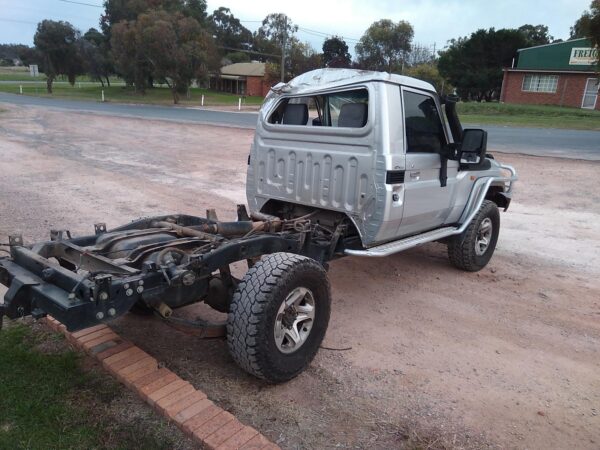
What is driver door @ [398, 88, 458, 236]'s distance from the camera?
467 centimetres

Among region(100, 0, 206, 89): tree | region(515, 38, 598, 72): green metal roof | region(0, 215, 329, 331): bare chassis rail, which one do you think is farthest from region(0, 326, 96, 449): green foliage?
region(515, 38, 598, 72): green metal roof

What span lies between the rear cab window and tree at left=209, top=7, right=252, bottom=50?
87.9 m

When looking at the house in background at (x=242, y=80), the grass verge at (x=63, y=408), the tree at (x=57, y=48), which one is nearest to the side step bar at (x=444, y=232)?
the grass verge at (x=63, y=408)

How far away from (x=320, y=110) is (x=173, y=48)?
41593 mm

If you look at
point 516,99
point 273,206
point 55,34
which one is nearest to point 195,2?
point 55,34

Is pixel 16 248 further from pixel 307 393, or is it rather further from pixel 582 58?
pixel 582 58

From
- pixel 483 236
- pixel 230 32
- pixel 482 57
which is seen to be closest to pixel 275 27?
pixel 230 32

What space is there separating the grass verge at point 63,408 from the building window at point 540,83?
51974 mm

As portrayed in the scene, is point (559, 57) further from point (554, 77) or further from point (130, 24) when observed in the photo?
point (130, 24)

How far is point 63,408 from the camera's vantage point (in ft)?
10.4

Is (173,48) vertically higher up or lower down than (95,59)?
higher up

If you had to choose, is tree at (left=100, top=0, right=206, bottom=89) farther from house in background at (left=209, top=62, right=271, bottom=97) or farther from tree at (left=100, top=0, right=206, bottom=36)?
house in background at (left=209, top=62, right=271, bottom=97)

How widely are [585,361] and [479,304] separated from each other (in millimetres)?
1201

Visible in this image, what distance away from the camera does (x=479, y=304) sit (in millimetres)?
5191
